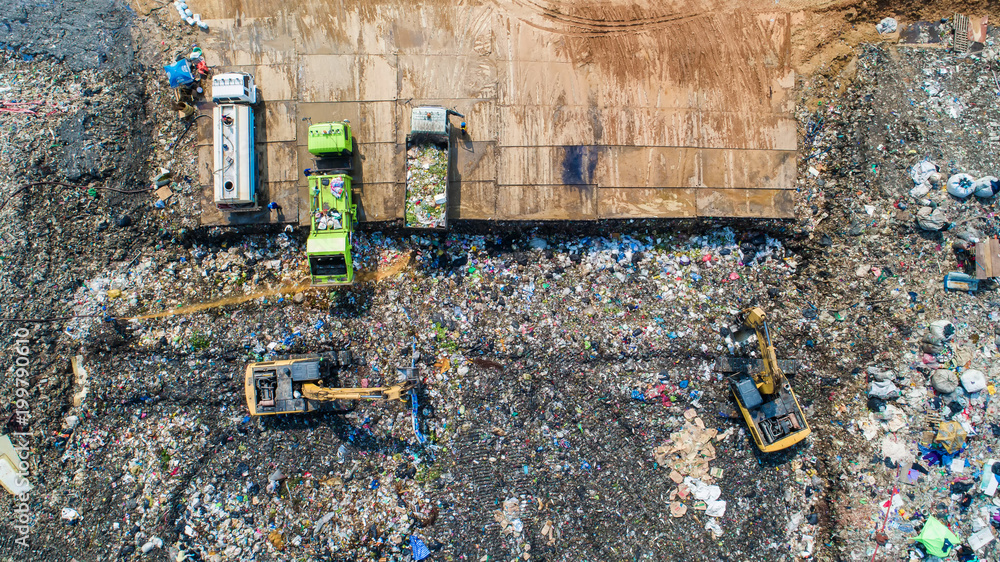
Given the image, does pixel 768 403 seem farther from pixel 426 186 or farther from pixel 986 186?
pixel 426 186

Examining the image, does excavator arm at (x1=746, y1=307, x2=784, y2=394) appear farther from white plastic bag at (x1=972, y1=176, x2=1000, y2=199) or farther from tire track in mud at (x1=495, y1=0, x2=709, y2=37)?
tire track in mud at (x1=495, y1=0, x2=709, y2=37)

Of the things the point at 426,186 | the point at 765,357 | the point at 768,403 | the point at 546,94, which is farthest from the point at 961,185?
the point at 426,186

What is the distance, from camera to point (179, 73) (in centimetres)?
726

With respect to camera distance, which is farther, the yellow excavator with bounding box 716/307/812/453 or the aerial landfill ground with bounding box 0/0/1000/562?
the aerial landfill ground with bounding box 0/0/1000/562

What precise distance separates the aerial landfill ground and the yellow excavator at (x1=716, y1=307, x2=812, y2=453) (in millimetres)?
54

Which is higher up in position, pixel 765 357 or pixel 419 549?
pixel 765 357

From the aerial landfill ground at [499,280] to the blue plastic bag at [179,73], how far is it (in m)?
0.03

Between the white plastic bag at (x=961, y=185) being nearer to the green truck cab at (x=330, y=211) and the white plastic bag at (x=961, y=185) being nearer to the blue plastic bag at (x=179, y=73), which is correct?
the green truck cab at (x=330, y=211)

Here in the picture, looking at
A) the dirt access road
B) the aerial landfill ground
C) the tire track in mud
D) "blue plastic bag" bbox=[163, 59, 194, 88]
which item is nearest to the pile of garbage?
the aerial landfill ground

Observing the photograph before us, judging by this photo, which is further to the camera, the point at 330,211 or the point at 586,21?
the point at 586,21

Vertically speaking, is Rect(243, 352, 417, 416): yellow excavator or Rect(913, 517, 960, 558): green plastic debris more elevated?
Rect(243, 352, 417, 416): yellow excavator

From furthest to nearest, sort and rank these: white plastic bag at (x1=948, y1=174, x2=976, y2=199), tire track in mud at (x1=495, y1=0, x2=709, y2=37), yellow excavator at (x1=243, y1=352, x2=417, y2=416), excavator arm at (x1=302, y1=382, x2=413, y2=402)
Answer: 1. tire track in mud at (x1=495, y1=0, x2=709, y2=37)
2. white plastic bag at (x1=948, y1=174, x2=976, y2=199)
3. yellow excavator at (x1=243, y1=352, x2=417, y2=416)
4. excavator arm at (x1=302, y1=382, x2=413, y2=402)

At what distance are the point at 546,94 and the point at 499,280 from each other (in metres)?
2.86

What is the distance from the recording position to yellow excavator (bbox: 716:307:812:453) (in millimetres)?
6789
